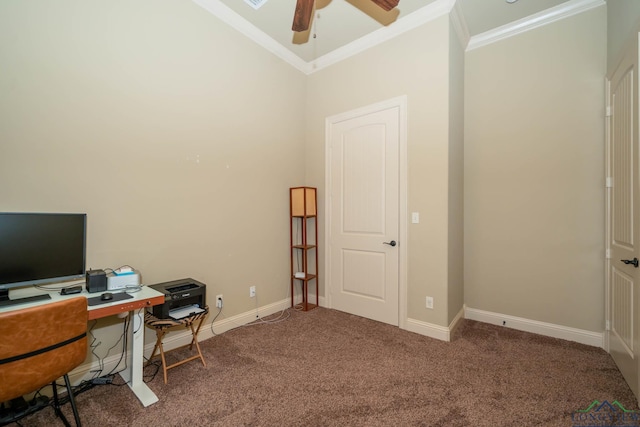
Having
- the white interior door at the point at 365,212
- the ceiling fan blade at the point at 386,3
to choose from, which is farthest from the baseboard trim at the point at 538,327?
the ceiling fan blade at the point at 386,3

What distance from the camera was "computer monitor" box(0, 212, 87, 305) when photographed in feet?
5.44

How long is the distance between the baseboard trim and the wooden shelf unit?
A: 6.18 ft

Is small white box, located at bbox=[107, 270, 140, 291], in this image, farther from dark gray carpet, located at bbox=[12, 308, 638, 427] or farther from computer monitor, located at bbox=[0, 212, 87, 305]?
dark gray carpet, located at bbox=[12, 308, 638, 427]

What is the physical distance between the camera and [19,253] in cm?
170

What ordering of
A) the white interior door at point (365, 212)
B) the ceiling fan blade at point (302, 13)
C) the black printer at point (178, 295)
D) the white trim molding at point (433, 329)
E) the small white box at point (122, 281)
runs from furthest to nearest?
the white interior door at point (365, 212) → the white trim molding at point (433, 329) → the black printer at point (178, 295) → the small white box at point (122, 281) → the ceiling fan blade at point (302, 13)

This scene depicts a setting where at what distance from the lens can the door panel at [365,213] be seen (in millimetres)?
3102

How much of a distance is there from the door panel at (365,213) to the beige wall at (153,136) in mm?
676

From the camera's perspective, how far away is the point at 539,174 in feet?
9.36

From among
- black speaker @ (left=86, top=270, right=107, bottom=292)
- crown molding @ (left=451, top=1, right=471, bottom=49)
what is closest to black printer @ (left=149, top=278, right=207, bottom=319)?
black speaker @ (left=86, top=270, right=107, bottom=292)

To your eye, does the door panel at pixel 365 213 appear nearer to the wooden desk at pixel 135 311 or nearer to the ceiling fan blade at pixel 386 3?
the ceiling fan blade at pixel 386 3

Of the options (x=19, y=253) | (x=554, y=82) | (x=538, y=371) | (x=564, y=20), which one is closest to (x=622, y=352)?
(x=538, y=371)

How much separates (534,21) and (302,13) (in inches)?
100

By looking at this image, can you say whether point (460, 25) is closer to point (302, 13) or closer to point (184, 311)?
point (302, 13)

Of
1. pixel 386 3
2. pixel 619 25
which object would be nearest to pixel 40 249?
pixel 386 3
